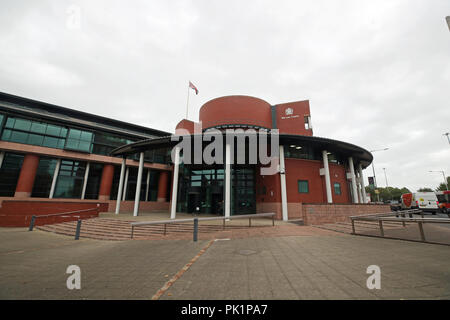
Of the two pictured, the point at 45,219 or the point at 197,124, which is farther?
the point at 197,124

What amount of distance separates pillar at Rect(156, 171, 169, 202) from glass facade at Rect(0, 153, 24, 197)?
16537mm

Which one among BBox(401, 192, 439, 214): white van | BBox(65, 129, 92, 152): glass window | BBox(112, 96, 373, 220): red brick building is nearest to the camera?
BBox(112, 96, 373, 220): red brick building

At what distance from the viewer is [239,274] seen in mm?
3721

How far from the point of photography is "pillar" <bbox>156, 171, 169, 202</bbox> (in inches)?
1174

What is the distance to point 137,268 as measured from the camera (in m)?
4.29

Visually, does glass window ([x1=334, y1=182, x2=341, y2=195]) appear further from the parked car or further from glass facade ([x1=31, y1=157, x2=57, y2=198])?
glass facade ([x1=31, y1=157, x2=57, y2=198])

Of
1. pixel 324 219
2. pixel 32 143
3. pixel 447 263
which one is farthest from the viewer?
pixel 32 143

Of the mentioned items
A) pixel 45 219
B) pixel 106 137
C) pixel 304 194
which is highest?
pixel 106 137

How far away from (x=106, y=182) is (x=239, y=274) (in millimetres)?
28496

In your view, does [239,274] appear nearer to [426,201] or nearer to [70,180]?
[70,180]

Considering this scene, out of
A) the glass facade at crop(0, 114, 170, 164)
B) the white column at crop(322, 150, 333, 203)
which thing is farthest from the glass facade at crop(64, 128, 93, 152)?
the white column at crop(322, 150, 333, 203)
